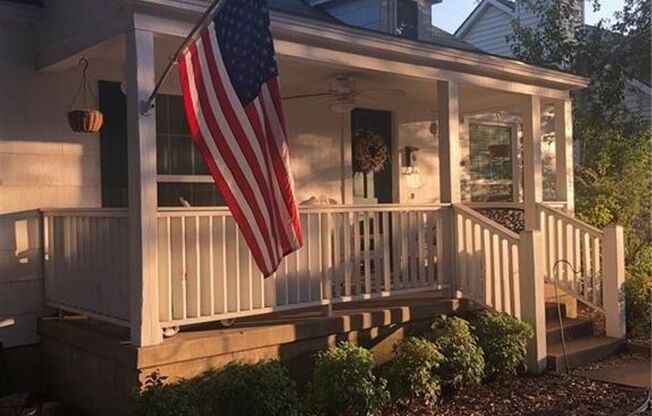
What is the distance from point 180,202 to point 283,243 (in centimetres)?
296

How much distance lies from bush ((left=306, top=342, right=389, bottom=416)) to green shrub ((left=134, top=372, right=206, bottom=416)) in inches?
32.8

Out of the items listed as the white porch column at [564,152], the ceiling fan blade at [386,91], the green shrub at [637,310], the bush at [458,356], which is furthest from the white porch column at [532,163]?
the bush at [458,356]

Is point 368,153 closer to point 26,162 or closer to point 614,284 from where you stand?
point 614,284

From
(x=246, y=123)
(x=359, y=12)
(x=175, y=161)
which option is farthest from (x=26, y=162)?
(x=359, y=12)

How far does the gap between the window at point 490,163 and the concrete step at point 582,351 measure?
3983 millimetres

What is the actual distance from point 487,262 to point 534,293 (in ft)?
1.65

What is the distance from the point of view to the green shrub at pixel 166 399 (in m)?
4.17

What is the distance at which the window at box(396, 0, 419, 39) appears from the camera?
10039 millimetres

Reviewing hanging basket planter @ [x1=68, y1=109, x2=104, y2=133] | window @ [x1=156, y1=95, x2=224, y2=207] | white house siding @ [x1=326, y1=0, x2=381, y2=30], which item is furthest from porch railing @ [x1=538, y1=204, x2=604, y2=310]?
hanging basket planter @ [x1=68, y1=109, x2=104, y2=133]

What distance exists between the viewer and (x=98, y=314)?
16.7 ft

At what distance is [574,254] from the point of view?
7559 mm

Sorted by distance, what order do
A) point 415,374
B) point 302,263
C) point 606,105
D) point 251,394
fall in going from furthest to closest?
point 606,105 < point 302,263 < point 415,374 < point 251,394

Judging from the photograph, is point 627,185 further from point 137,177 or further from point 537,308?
point 137,177

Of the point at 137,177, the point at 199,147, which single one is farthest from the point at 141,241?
the point at 199,147
